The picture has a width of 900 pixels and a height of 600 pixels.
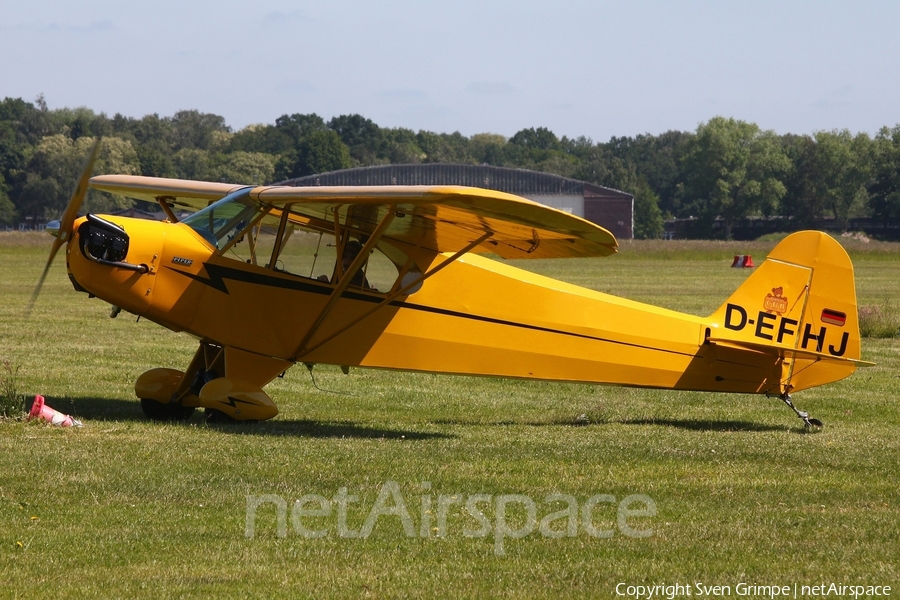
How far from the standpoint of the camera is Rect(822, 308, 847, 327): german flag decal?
1126cm

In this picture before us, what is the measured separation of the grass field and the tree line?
65.6 metres

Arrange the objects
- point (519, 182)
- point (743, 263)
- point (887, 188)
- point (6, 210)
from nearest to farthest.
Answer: point (743, 263)
point (6, 210)
point (519, 182)
point (887, 188)

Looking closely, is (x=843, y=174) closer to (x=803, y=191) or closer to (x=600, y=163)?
(x=803, y=191)

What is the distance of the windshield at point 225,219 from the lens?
10297 millimetres

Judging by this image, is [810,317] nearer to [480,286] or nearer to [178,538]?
[480,286]

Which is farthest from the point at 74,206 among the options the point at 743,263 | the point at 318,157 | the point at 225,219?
the point at 318,157

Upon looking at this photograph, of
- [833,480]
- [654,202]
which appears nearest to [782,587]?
[833,480]

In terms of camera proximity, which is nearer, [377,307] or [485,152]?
[377,307]

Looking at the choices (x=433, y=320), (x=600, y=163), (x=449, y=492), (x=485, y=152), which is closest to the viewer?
(x=449, y=492)

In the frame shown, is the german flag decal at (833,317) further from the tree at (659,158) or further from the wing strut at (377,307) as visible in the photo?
the tree at (659,158)

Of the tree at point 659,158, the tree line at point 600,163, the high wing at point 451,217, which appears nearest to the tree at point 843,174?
the tree line at point 600,163

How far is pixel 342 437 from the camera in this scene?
9898 mm
